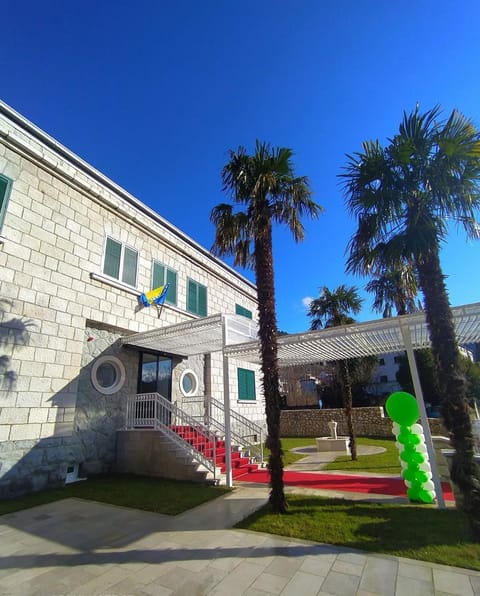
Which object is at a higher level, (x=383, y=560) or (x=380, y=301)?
(x=380, y=301)

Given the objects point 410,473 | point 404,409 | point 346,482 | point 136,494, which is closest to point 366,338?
point 404,409

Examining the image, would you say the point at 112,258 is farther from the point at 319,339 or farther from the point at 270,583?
the point at 270,583

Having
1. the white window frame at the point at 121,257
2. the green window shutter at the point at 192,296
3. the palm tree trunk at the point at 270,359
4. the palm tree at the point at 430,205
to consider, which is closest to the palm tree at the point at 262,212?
the palm tree trunk at the point at 270,359

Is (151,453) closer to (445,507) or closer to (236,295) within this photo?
(445,507)

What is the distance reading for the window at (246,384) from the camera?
16066mm

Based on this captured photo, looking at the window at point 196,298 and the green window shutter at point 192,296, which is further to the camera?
the window at point 196,298

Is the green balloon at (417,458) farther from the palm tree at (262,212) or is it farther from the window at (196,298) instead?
the window at (196,298)

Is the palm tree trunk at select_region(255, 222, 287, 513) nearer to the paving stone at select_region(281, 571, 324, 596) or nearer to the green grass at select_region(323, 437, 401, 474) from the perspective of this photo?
the paving stone at select_region(281, 571, 324, 596)

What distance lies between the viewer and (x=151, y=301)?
38.1 feet

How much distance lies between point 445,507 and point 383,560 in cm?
284

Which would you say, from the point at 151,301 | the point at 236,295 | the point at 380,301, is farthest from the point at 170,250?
the point at 380,301

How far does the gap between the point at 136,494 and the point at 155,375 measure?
4.86 metres

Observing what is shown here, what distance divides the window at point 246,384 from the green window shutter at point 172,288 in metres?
5.60

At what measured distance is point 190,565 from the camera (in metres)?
3.90
